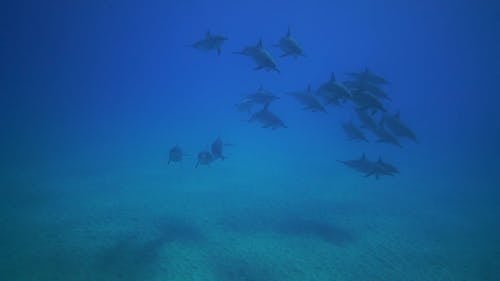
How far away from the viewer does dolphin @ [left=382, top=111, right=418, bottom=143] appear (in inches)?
319

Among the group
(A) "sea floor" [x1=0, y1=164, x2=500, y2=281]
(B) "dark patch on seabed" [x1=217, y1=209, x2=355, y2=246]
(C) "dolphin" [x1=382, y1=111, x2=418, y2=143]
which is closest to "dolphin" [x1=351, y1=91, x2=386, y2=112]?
(C) "dolphin" [x1=382, y1=111, x2=418, y2=143]

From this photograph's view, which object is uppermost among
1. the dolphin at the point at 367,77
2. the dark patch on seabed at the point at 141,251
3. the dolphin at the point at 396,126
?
the dolphin at the point at 367,77

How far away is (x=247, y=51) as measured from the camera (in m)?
7.35

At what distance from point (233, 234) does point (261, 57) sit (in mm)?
4690

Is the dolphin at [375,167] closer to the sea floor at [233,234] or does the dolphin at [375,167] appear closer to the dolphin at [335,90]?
the dolphin at [335,90]

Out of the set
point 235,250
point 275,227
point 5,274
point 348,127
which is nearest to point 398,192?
point 348,127

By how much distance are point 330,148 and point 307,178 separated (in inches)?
418

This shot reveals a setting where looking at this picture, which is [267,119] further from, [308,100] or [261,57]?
[261,57]

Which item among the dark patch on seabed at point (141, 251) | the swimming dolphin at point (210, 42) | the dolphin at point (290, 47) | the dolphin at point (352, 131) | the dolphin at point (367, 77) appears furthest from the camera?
Result: the dolphin at point (352, 131)

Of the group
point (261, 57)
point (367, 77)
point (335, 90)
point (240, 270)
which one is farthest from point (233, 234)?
point (367, 77)

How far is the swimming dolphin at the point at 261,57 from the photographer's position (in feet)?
23.2

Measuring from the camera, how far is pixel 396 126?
27.3 ft

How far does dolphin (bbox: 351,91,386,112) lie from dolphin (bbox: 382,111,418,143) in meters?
1.23

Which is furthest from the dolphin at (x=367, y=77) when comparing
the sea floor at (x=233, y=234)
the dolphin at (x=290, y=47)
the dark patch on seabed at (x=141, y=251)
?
the dark patch on seabed at (x=141, y=251)
